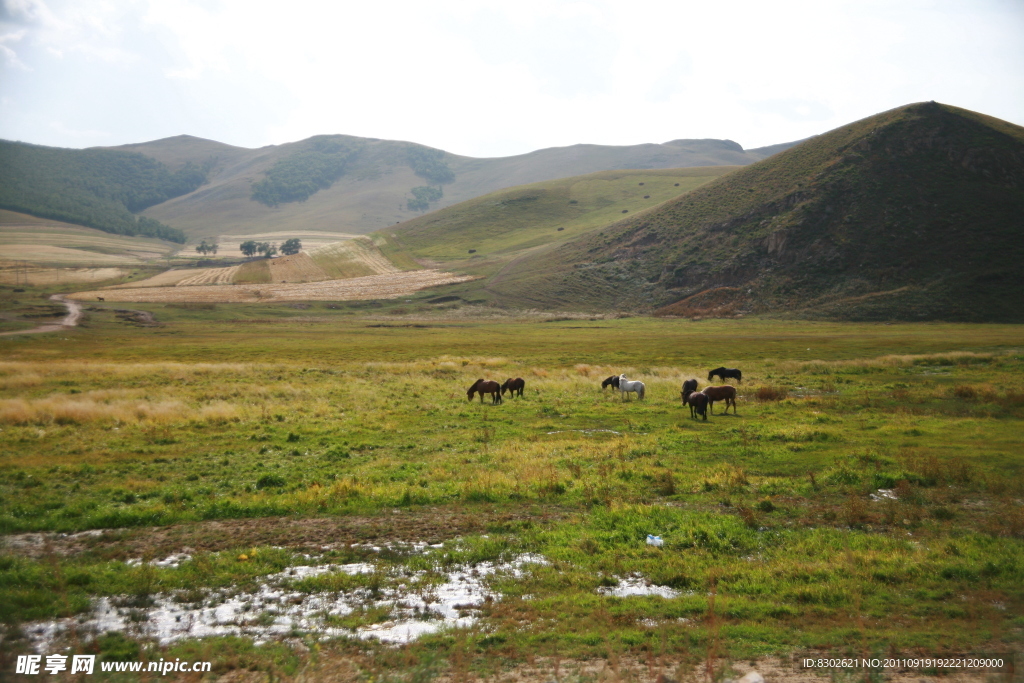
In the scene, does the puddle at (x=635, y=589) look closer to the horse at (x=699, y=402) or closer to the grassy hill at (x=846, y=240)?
the horse at (x=699, y=402)

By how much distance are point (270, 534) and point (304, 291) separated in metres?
139

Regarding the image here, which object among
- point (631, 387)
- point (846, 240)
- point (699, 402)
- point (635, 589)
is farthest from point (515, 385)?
point (846, 240)

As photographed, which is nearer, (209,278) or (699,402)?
(699,402)

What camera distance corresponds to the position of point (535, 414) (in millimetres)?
25375

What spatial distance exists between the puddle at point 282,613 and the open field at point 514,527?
0.05 meters

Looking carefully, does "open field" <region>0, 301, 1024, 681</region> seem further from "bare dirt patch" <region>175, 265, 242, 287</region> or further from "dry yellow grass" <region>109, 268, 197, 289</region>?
"dry yellow grass" <region>109, 268, 197, 289</region>

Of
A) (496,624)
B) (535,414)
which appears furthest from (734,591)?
(535,414)

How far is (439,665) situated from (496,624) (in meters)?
1.25

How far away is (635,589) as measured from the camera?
358 inches

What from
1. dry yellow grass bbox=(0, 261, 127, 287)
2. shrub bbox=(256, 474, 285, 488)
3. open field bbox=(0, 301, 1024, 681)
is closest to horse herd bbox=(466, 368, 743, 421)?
open field bbox=(0, 301, 1024, 681)

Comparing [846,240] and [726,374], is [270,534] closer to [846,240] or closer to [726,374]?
[726,374]

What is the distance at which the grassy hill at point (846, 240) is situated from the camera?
97.1 metres

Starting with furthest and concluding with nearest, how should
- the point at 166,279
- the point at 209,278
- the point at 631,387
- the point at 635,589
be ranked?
1. the point at 209,278
2. the point at 166,279
3. the point at 631,387
4. the point at 635,589

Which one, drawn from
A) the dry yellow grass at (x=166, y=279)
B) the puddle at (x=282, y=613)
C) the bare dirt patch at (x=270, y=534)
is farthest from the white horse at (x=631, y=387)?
the dry yellow grass at (x=166, y=279)
